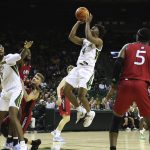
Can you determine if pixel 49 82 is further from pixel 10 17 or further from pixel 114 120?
pixel 114 120

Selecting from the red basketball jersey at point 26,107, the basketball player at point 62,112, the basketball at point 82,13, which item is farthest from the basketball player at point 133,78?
the basketball player at point 62,112

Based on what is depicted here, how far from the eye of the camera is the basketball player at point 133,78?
6.87 meters

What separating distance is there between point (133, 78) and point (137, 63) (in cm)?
24

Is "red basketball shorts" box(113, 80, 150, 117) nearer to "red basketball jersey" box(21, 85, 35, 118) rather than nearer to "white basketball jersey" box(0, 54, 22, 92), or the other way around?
"white basketball jersey" box(0, 54, 22, 92)

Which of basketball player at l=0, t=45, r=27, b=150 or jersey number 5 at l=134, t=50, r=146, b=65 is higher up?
jersey number 5 at l=134, t=50, r=146, b=65

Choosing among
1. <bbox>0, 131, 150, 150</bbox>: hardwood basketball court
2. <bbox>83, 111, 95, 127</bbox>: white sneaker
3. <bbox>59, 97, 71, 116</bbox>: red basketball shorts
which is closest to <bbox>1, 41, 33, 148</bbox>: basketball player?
<bbox>0, 131, 150, 150</bbox>: hardwood basketball court

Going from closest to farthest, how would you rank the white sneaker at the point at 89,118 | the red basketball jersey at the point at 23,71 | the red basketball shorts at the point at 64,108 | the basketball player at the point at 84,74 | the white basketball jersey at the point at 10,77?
the white basketball jersey at the point at 10,77 → the red basketball jersey at the point at 23,71 → the basketball player at the point at 84,74 → the white sneaker at the point at 89,118 → the red basketball shorts at the point at 64,108

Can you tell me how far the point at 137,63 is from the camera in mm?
6941

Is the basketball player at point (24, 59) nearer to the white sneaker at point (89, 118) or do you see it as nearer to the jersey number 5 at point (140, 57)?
the white sneaker at point (89, 118)

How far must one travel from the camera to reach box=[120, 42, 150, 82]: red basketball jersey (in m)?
6.94

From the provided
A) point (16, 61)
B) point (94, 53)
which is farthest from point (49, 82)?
point (16, 61)

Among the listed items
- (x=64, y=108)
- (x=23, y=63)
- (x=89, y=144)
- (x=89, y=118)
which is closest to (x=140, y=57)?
(x=23, y=63)

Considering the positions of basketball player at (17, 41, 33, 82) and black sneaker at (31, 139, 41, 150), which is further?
black sneaker at (31, 139, 41, 150)

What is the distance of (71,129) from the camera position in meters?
18.8
